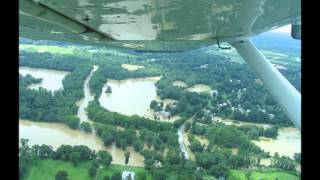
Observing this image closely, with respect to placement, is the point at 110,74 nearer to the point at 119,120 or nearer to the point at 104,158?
the point at 119,120

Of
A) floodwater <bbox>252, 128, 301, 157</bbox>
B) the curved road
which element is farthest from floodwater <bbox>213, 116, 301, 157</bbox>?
the curved road

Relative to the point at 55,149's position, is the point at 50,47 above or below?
above

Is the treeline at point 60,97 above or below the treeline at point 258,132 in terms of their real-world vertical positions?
above

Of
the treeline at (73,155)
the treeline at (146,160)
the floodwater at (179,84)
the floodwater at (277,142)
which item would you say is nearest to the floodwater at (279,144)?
the floodwater at (277,142)

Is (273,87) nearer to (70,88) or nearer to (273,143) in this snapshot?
(273,143)

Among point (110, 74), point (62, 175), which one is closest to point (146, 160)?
point (62, 175)

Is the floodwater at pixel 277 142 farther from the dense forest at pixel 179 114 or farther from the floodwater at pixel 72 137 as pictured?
the floodwater at pixel 72 137
